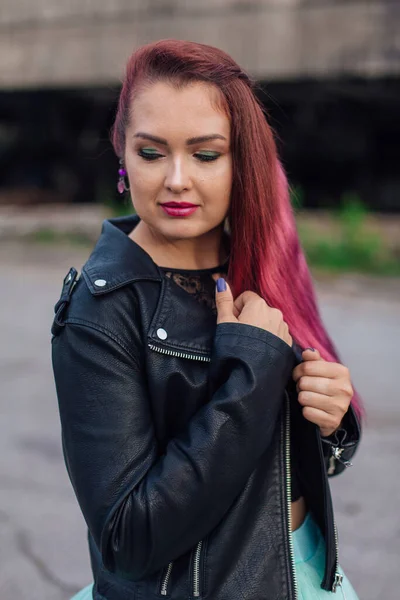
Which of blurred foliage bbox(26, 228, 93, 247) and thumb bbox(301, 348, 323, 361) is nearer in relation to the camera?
thumb bbox(301, 348, 323, 361)

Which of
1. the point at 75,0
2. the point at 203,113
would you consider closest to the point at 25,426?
the point at 203,113

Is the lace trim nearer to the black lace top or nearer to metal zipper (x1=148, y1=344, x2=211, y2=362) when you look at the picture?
the black lace top

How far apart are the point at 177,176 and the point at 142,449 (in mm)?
479

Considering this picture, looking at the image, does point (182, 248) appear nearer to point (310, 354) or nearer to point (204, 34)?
point (310, 354)

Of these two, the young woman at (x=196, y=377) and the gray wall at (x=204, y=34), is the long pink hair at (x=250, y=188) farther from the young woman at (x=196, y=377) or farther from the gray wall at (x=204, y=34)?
the gray wall at (x=204, y=34)

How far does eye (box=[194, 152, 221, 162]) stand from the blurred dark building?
5158mm

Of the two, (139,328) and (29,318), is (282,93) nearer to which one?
(29,318)

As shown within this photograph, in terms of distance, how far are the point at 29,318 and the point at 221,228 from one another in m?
4.53

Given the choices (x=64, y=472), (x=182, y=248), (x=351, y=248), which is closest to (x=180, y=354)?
(x=182, y=248)

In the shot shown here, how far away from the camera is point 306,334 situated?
1471mm

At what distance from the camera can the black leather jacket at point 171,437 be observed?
1.15 meters

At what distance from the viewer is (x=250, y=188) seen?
135cm

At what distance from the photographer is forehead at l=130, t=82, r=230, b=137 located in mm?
1249

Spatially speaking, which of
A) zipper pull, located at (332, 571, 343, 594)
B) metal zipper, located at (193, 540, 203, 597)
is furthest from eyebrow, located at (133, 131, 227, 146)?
zipper pull, located at (332, 571, 343, 594)
